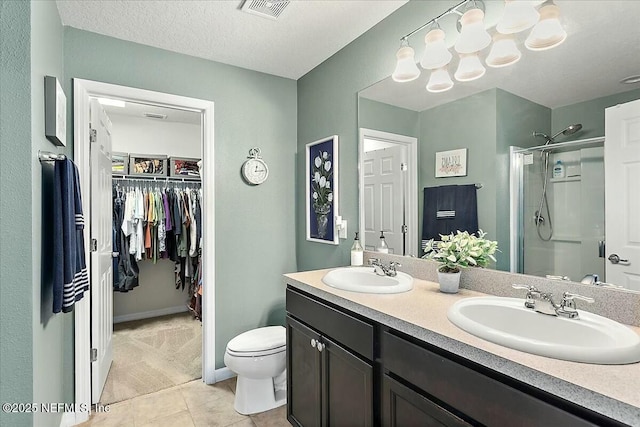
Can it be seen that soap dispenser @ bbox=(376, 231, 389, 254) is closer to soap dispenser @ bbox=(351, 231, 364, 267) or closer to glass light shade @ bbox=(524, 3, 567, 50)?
soap dispenser @ bbox=(351, 231, 364, 267)

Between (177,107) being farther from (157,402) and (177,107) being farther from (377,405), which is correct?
(377,405)

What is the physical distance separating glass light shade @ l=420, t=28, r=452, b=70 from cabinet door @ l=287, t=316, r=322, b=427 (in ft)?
4.99

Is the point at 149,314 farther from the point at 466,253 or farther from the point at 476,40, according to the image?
the point at 476,40

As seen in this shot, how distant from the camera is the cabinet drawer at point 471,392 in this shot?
783mm

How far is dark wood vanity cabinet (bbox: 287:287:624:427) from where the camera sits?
84 centimetres

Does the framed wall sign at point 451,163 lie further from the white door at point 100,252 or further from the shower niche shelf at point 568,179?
the white door at point 100,252

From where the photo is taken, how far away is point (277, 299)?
9.47 feet

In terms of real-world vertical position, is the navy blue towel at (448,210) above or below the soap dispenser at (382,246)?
above

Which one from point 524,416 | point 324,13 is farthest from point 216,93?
point 524,416

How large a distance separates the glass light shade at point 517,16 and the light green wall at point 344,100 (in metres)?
0.39

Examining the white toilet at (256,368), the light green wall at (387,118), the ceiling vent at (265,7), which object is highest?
the ceiling vent at (265,7)

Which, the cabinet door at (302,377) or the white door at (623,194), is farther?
the cabinet door at (302,377)

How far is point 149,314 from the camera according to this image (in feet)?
13.3

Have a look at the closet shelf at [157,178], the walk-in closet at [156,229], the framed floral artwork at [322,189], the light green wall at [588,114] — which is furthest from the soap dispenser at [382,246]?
the closet shelf at [157,178]
